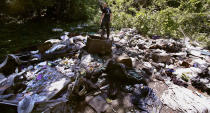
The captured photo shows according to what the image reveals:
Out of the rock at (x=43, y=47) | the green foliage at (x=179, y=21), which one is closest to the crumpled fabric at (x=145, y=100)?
the rock at (x=43, y=47)

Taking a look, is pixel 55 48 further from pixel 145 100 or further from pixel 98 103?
pixel 145 100

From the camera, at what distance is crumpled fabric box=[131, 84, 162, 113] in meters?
1.87

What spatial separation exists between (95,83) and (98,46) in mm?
1283

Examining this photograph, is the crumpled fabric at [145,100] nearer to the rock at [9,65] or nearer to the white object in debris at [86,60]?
the white object in debris at [86,60]

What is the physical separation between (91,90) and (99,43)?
1491 mm

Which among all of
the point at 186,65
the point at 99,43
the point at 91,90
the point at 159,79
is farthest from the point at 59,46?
the point at 186,65

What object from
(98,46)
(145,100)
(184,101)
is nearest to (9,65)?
(98,46)

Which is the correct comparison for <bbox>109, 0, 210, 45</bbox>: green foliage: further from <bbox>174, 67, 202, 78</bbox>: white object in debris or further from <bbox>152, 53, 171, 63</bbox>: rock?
<bbox>174, 67, 202, 78</bbox>: white object in debris

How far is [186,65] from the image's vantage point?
325 cm

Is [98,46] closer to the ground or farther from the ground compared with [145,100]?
farther from the ground

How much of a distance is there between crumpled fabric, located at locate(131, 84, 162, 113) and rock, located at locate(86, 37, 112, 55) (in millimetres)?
1505

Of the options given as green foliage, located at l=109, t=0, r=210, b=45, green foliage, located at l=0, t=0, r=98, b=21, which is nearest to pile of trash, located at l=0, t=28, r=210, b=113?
green foliage, located at l=109, t=0, r=210, b=45

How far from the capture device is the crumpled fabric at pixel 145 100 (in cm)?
187

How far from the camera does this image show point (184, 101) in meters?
2.05
